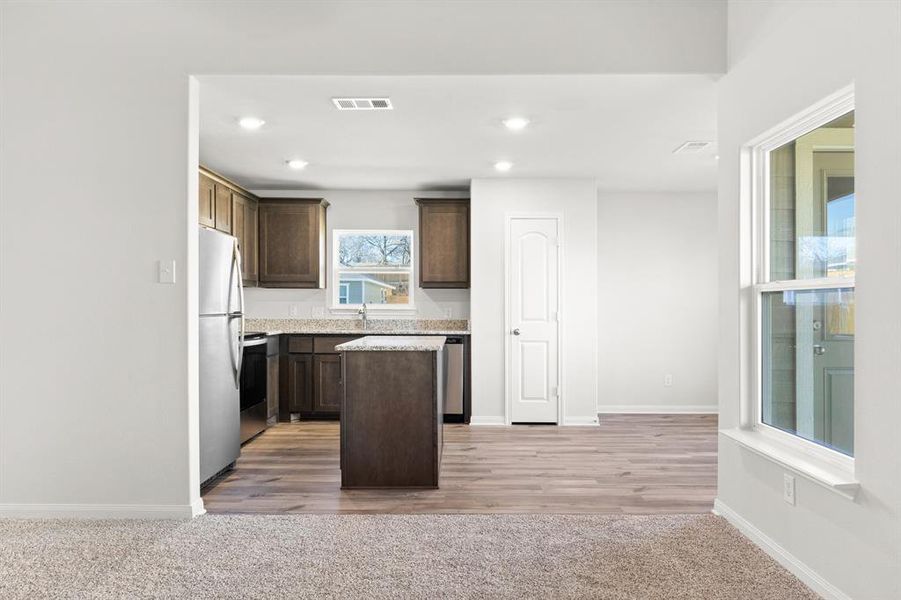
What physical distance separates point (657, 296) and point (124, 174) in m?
5.21

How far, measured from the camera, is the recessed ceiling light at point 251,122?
3709 mm

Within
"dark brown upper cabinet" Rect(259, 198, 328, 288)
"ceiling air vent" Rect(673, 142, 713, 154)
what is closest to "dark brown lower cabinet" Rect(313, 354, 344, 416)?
"dark brown upper cabinet" Rect(259, 198, 328, 288)

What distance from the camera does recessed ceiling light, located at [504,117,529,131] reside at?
12.2 ft

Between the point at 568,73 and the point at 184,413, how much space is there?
2.72 m

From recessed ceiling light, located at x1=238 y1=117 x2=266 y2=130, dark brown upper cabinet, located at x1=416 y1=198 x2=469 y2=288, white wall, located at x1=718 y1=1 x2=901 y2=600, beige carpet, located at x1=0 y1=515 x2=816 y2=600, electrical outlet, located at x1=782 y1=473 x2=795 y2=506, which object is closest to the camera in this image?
white wall, located at x1=718 y1=1 x2=901 y2=600

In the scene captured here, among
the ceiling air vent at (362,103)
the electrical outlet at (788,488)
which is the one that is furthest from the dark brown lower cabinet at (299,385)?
the electrical outlet at (788,488)

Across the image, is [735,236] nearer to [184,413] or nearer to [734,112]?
[734,112]

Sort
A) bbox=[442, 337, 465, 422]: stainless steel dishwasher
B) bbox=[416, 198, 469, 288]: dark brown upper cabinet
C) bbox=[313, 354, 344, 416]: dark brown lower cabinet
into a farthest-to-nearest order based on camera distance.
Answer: bbox=[416, 198, 469, 288]: dark brown upper cabinet < bbox=[313, 354, 344, 416]: dark brown lower cabinet < bbox=[442, 337, 465, 422]: stainless steel dishwasher

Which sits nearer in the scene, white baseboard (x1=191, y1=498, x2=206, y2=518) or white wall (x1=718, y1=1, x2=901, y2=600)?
white wall (x1=718, y1=1, x2=901, y2=600)

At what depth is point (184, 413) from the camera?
2949 mm

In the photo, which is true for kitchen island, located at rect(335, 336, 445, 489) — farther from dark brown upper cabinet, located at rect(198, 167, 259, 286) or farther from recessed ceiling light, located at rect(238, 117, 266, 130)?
dark brown upper cabinet, located at rect(198, 167, 259, 286)

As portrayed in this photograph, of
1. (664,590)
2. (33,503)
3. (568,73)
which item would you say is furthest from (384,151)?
(664,590)


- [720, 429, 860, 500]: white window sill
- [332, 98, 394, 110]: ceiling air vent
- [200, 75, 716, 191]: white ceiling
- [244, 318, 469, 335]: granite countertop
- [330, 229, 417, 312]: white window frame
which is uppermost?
[200, 75, 716, 191]: white ceiling

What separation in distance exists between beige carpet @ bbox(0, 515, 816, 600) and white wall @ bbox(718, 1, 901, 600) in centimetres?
24
